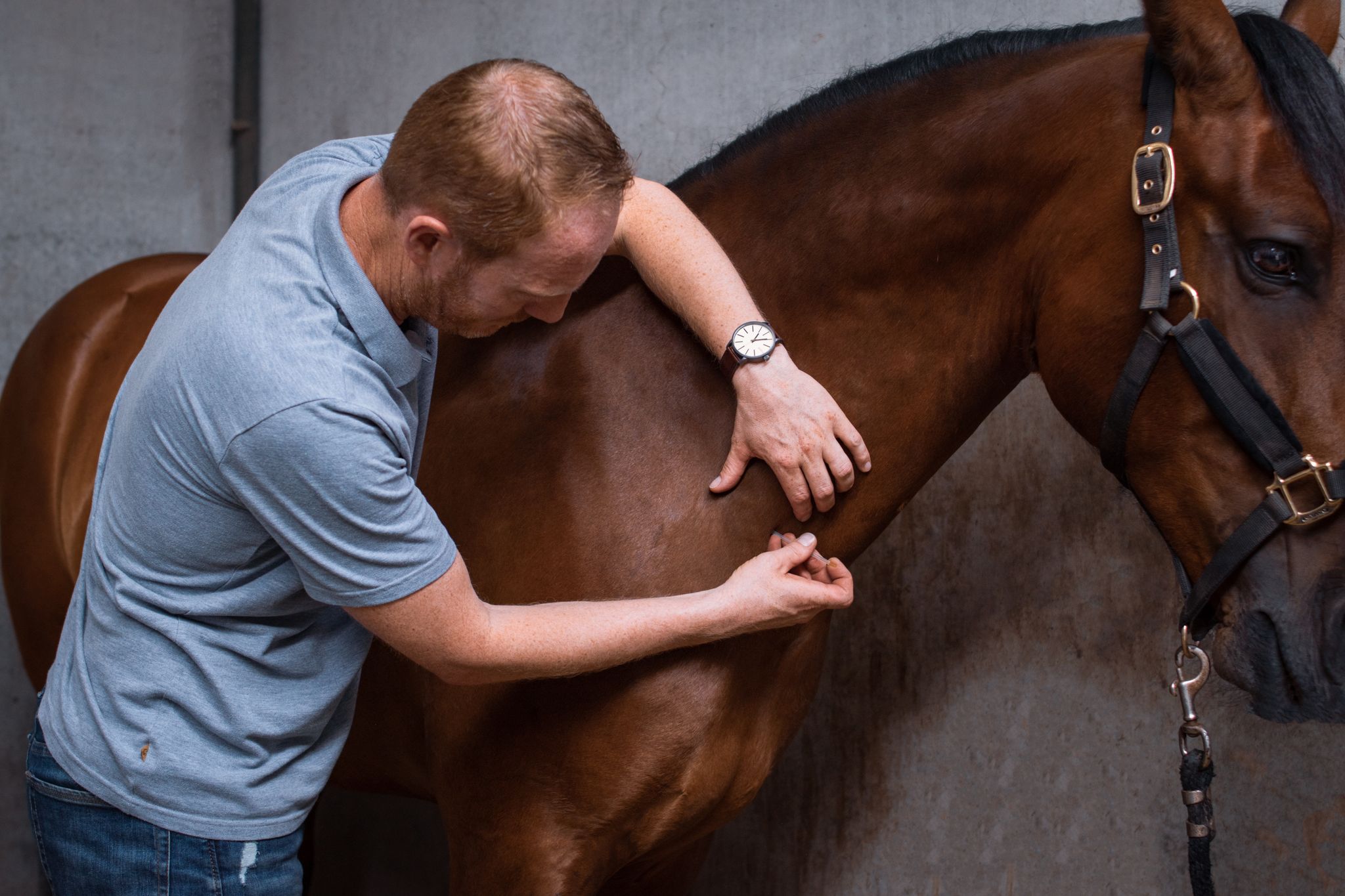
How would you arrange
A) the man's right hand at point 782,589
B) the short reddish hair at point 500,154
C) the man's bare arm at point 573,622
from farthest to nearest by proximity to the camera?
the man's right hand at point 782,589
the man's bare arm at point 573,622
the short reddish hair at point 500,154

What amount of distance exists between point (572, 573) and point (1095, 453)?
92cm

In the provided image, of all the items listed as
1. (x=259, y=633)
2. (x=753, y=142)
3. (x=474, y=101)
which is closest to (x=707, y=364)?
(x=753, y=142)

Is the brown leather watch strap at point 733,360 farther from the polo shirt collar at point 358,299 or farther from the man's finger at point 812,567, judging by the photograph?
the polo shirt collar at point 358,299

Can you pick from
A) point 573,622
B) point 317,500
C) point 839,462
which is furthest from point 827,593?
point 317,500

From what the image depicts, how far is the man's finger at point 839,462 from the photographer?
106 centimetres

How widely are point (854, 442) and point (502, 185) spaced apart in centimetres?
50

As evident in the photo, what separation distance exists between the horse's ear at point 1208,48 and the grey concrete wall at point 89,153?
8.39ft

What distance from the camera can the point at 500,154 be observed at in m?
0.76

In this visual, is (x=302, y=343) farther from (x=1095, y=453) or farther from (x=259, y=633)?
(x=1095, y=453)

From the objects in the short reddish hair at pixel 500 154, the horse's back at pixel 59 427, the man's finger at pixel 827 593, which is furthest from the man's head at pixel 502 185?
the horse's back at pixel 59 427

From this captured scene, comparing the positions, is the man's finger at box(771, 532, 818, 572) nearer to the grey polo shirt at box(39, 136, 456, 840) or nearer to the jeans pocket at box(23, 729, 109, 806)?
the grey polo shirt at box(39, 136, 456, 840)

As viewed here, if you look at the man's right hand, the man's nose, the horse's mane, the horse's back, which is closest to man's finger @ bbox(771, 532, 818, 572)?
the man's right hand

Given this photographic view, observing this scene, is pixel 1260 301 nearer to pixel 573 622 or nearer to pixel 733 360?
pixel 733 360

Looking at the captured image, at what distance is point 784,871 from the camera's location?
187 cm
